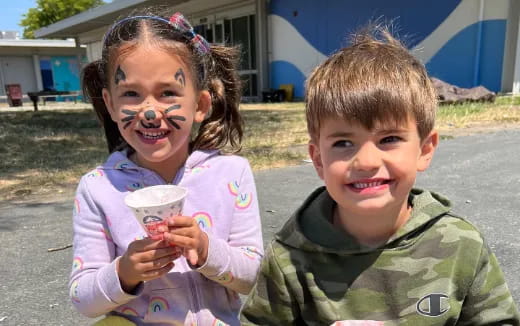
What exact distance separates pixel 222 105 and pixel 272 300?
928 mm

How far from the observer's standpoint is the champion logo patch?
55.6 inches

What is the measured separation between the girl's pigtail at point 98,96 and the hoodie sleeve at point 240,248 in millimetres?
586

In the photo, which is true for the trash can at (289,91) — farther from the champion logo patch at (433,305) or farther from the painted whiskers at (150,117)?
the champion logo patch at (433,305)

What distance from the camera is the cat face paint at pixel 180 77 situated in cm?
176

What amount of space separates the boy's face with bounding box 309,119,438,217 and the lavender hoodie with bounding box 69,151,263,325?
0.51 meters

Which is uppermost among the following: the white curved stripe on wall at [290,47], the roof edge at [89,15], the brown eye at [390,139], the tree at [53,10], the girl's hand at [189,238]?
the tree at [53,10]

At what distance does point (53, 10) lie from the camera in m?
44.8

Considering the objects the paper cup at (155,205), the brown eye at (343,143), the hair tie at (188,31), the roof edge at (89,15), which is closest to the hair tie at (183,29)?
the hair tie at (188,31)

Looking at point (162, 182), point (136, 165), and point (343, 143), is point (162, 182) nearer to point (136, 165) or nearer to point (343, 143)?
point (136, 165)

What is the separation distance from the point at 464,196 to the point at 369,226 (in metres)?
3.14

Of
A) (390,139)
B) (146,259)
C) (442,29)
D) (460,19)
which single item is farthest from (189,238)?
(442,29)

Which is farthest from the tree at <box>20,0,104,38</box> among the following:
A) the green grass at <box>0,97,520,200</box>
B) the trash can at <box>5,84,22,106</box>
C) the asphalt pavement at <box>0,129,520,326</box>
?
the asphalt pavement at <box>0,129,520,326</box>

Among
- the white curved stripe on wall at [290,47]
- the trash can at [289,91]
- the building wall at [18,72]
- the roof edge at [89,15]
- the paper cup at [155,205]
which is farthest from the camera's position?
the building wall at [18,72]

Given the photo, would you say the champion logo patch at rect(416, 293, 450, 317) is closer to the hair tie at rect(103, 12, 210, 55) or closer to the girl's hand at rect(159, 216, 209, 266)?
the girl's hand at rect(159, 216, 209, 266)
